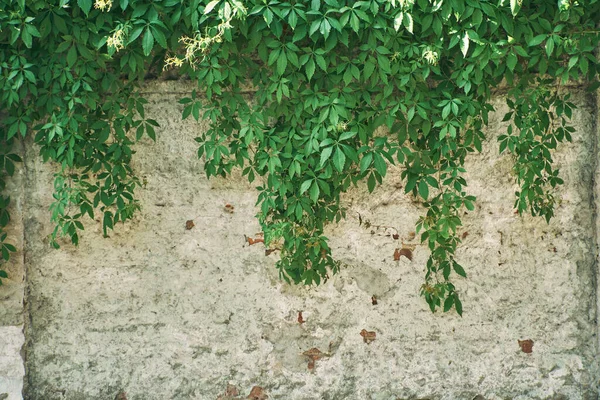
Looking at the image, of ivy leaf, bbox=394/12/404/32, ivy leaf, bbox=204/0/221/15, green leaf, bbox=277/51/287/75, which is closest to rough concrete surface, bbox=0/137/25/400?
ivy leaf, bbox=204/0/221/15

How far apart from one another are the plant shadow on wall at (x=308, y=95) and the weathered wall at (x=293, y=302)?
0.13m

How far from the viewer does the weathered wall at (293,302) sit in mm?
4145

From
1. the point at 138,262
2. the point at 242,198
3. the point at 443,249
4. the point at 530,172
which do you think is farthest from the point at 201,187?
the point at 530,172

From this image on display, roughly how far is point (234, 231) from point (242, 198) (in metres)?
0.19

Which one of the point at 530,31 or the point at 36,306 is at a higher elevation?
the point at 530,31

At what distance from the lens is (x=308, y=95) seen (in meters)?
3.82

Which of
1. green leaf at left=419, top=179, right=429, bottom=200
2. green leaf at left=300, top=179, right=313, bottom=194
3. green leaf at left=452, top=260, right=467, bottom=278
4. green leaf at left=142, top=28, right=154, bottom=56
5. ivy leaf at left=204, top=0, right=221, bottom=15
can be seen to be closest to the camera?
ivy leaf at left=204, top=0, right=221, bottom=15

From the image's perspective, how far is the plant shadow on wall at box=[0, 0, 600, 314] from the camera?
361 cm

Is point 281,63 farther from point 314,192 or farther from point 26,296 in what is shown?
point 26,296

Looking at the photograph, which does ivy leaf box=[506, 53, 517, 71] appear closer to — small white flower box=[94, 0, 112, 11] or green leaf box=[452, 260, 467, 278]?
green leaf box=[452, 260, 467, 278]

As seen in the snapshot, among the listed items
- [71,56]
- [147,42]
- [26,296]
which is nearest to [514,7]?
[147,42]

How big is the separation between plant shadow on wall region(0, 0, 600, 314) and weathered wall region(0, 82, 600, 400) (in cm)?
13

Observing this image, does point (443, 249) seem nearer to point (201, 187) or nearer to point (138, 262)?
point (201, 187)

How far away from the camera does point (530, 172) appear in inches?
154
